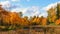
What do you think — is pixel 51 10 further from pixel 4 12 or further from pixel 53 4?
pixel 4 12

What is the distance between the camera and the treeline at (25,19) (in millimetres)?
3199

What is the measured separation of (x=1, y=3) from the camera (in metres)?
3.17

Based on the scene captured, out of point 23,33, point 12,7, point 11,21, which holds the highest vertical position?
point 12,7

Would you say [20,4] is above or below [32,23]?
above

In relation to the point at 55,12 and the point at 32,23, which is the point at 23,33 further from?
the point at 55,12

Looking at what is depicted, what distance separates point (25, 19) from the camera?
3223mm

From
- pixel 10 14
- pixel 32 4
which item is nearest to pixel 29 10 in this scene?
pixel 32 4

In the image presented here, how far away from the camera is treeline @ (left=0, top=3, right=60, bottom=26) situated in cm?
320

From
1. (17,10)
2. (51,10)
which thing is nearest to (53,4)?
(51,10)

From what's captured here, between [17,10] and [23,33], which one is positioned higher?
[17,10]

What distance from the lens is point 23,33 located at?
3.17 m

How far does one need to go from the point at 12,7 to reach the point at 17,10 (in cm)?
9

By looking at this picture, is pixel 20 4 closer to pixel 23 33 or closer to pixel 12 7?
pixel 12 7

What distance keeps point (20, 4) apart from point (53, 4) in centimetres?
53
